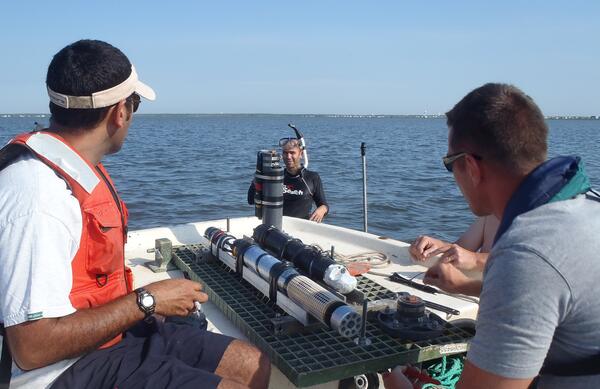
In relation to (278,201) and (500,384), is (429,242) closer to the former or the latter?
(278,201)

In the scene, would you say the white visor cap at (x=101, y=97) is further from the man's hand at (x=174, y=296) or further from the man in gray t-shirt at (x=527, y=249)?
the man in gray t-shirt at (x=527, y=249)

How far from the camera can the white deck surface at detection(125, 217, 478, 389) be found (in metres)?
3.18

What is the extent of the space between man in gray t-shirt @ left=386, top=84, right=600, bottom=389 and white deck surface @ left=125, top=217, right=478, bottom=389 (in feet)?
4.43

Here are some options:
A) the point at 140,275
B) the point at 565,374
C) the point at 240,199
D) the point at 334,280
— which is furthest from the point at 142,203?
the point at 565,374

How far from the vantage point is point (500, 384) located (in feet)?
5.41

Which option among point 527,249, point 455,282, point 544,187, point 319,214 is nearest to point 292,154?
point 319,214

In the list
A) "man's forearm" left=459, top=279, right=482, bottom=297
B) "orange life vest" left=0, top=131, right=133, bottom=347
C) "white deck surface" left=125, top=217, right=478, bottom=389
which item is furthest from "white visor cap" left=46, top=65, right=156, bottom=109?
"man's forearm" left=459, top=279, right=482, bottom=297

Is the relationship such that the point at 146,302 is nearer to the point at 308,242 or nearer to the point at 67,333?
the point at 67,333

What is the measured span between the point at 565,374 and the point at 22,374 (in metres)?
1.79

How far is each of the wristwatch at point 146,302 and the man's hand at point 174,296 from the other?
3 centimetres

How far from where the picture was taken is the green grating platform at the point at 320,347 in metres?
2.29

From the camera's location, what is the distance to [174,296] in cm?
232

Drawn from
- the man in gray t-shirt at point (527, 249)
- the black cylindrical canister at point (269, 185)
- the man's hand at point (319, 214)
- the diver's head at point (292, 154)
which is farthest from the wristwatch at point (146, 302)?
the diver's head at point (292, 154)

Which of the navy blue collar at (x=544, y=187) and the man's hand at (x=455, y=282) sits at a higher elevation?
the navy blue collar at (x=544, y=187)
